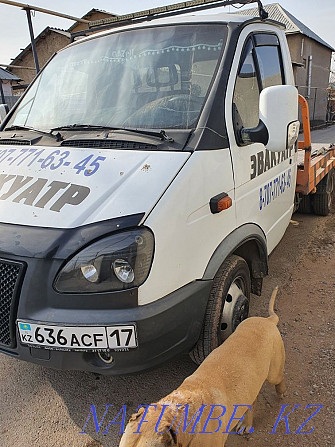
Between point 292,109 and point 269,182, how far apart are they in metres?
0.85

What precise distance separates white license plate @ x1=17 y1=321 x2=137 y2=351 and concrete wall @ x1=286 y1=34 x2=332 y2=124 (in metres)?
20.2

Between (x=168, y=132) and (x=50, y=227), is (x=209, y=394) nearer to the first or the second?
(x=50, y=227)

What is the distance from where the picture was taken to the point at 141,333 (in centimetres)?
191

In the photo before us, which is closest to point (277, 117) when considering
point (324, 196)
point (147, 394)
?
point (147, 394)

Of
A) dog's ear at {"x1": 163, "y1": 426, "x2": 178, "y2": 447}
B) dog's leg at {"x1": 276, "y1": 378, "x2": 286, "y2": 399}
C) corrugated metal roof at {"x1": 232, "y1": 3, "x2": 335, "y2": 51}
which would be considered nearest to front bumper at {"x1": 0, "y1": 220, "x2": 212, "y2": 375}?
→ dog's ear at {"x1": 163, "y1": 426, "x2": 178, "y2": 447}

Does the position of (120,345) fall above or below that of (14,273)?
below

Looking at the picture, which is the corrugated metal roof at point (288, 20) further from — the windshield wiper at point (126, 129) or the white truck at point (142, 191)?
the windshield wiper at point (126, 129)

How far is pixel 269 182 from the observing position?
3209mm

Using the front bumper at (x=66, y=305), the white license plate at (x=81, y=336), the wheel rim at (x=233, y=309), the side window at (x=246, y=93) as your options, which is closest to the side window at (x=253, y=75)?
the side window at (x=246, y=93)

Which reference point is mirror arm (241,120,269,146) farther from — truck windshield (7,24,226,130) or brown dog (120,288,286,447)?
brown dog (120,288,286,447)

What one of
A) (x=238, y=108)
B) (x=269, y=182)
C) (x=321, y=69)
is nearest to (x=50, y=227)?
(x=238, y=108)

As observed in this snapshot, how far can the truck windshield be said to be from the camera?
2.58m

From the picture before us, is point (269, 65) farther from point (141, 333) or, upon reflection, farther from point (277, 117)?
point (141, 333)

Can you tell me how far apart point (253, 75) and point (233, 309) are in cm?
179
